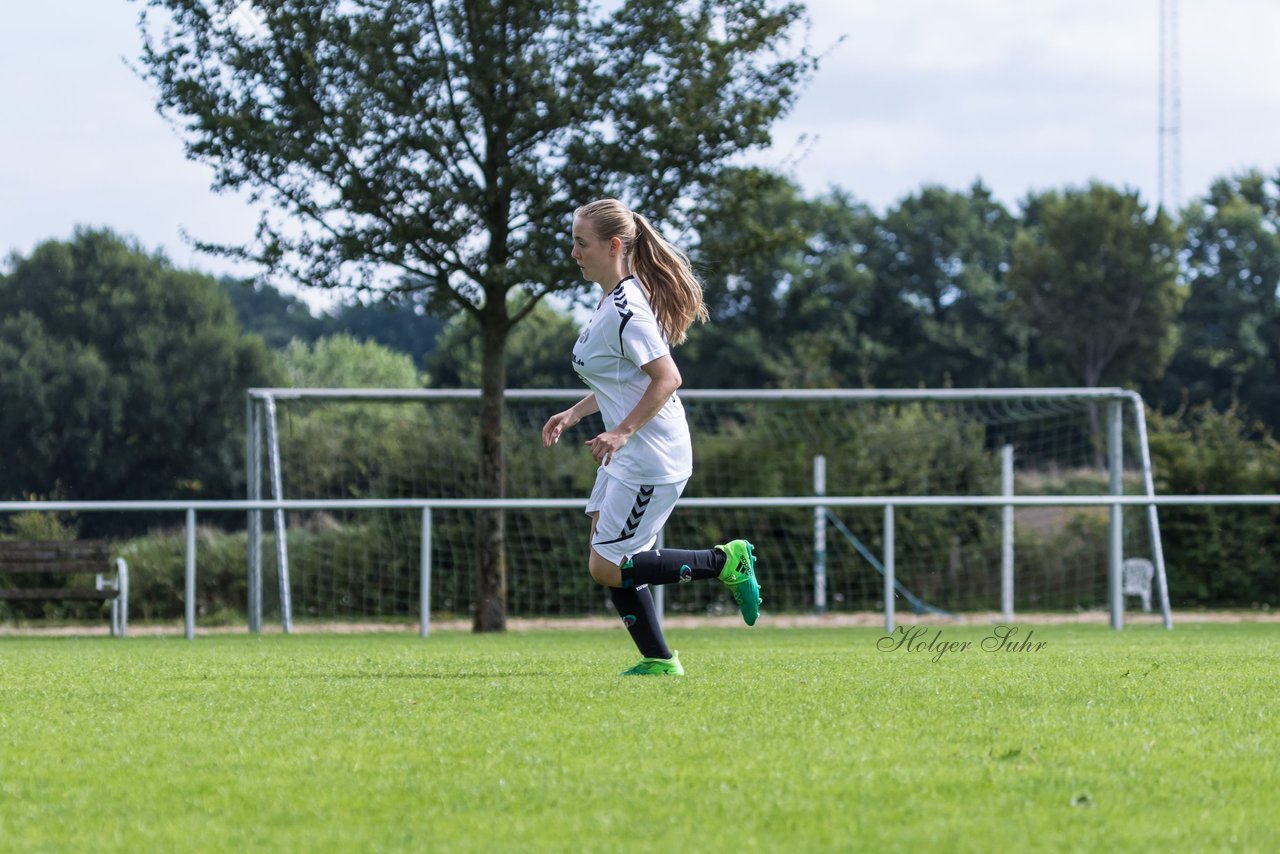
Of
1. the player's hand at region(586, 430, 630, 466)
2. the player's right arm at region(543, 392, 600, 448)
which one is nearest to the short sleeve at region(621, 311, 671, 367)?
the player's hand at region(586, 430, 630, 466)

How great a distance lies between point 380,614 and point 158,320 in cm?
3832

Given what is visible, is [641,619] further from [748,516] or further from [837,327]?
[837,327]

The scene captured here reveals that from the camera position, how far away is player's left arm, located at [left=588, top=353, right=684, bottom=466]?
19.5 ft

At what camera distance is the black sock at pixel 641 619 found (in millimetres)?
6348

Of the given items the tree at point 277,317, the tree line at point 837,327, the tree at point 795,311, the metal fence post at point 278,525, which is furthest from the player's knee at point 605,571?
the tree at point 277,317

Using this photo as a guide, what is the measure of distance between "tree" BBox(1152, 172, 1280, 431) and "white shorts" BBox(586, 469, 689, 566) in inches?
2104

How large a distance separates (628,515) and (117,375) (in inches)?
1837

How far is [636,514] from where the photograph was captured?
6168 millimetres

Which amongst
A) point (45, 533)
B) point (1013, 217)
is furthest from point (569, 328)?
point (45, 533)

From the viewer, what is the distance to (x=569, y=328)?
5850 centimetres

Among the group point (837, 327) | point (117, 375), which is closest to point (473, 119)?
point (117, 375)

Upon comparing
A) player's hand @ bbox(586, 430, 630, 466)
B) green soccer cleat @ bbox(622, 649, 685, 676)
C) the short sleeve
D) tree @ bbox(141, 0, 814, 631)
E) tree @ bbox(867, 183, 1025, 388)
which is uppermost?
tree @ bbox(867, 183, 1025, 388)

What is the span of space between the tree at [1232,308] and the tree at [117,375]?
33682mm

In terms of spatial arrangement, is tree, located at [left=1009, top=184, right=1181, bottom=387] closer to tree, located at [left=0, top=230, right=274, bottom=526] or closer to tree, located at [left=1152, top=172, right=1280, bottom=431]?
tree, located at [left=1152, top=172, right=1280, bottom=431]
